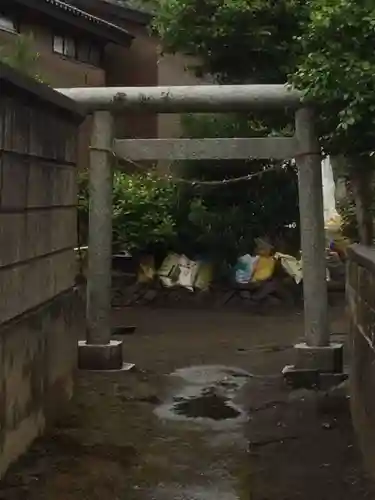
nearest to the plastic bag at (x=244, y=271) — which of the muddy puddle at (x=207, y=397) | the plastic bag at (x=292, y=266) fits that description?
the plastic bag at (x=292, y=266)

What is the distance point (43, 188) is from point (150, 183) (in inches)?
399

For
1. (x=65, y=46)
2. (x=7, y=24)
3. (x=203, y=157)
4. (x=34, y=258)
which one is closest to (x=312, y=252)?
(x=203, y=157)

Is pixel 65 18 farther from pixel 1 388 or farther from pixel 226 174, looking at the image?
pixel 1 388

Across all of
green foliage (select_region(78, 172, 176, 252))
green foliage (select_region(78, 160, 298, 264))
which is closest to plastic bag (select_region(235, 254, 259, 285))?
green foliage (select_region(78, 160, 298, 264))

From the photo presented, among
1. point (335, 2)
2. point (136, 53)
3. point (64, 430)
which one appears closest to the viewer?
point (335, 2)

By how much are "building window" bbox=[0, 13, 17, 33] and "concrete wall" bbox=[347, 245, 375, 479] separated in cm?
1238

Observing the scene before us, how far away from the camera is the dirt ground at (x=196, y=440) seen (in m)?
5.46

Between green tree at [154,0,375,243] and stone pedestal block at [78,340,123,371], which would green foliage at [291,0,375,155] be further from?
stone pedestal block at [78,340,123,371]

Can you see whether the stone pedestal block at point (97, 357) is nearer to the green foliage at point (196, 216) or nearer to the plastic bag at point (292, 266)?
the green foliage at point (196, 216)

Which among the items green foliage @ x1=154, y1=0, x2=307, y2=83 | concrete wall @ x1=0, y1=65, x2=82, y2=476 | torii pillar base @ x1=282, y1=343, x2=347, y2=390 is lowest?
torii pillar base @ x1=282, y1=343, x2=347, y2=390

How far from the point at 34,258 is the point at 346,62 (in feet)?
9.02

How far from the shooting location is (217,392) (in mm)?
8828

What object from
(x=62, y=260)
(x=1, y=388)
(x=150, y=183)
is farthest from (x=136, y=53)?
(x=1, y=388)

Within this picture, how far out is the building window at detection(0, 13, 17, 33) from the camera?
1756cm
